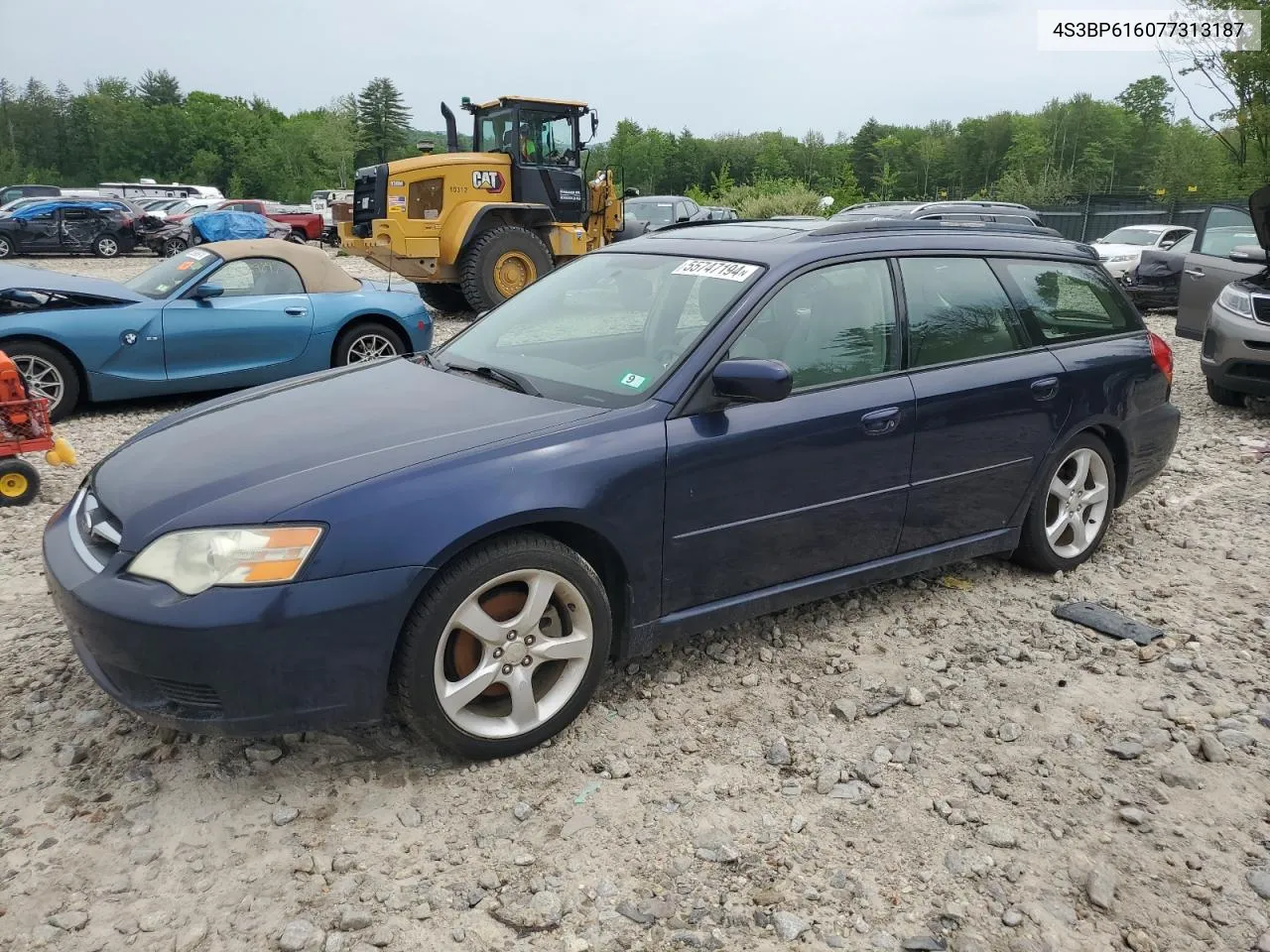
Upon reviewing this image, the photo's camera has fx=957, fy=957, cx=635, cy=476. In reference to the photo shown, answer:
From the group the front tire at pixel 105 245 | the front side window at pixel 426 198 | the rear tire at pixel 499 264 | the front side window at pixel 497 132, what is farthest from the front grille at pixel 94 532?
the front tire at pixel 105 245

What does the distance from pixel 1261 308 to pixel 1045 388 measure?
15.6 feet

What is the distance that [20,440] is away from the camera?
5504 millimetres

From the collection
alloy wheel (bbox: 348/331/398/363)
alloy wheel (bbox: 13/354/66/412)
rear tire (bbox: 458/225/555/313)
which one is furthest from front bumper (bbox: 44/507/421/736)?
rear tire (bbox: 458/225/555/313)

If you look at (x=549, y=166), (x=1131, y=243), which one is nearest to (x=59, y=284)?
(x=549, y=166)

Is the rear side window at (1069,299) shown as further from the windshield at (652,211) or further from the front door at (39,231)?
the front door at (39,231)

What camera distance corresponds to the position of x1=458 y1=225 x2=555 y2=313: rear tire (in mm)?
12875

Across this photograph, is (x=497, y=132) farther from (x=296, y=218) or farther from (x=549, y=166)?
(x=296, y=218)

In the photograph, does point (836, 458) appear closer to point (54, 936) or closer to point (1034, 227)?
point (1034, 227)

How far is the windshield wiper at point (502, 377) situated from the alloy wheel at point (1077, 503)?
2439mm

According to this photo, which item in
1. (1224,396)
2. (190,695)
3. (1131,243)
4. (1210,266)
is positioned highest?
(1131,243)

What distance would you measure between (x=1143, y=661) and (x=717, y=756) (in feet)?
6.05

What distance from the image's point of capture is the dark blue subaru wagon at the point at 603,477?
2588mm

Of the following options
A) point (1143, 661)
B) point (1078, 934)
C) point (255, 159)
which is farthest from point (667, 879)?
point (255, 159)

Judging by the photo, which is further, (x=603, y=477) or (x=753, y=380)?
(x=753, y=380)
